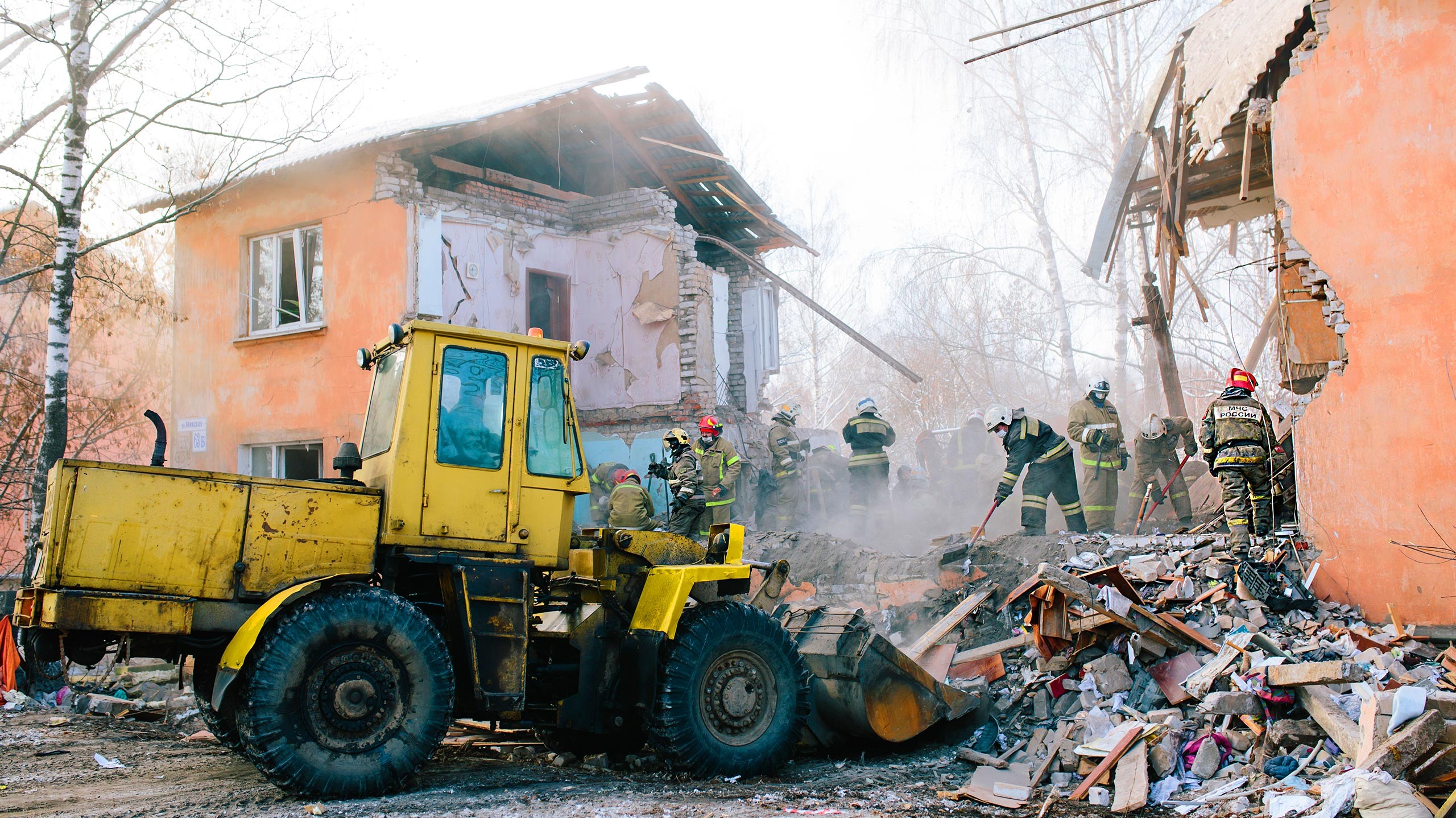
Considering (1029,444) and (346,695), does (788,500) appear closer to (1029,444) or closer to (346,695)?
(1029,444)

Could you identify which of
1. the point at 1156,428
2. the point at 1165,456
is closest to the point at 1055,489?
the point at 1156,428

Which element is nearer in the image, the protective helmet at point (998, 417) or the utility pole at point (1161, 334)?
the protective helmet at point (998, 417)

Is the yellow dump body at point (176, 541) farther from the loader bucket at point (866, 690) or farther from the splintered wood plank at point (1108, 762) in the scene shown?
the splintered wood plank at point (1108, 762)

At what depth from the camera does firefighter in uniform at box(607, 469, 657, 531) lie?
31.0 feet

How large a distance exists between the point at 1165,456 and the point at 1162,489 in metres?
0.40

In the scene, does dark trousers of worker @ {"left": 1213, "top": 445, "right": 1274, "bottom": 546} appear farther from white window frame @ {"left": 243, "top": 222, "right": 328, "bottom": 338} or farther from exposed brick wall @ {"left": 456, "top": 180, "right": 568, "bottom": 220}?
white window frame @ {"left": 243, "top": 222, "right": 328, "bottom": 338}

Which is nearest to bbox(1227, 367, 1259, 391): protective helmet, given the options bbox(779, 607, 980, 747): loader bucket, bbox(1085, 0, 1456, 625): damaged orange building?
bbox(1085, 0, 1456, 625): damaged orange building

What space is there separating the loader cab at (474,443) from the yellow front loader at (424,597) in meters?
0.01

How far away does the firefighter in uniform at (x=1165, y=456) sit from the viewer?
1133 cm

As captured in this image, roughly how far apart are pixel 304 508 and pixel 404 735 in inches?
47.4

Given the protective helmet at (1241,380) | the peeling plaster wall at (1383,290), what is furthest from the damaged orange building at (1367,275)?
the protective helmet at (1241,380)

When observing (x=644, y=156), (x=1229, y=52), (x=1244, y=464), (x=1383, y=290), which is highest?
(x=644, y=156)

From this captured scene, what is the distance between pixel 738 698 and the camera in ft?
18.2

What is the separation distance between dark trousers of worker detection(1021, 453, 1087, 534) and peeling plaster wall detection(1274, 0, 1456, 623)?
11.4 ft
